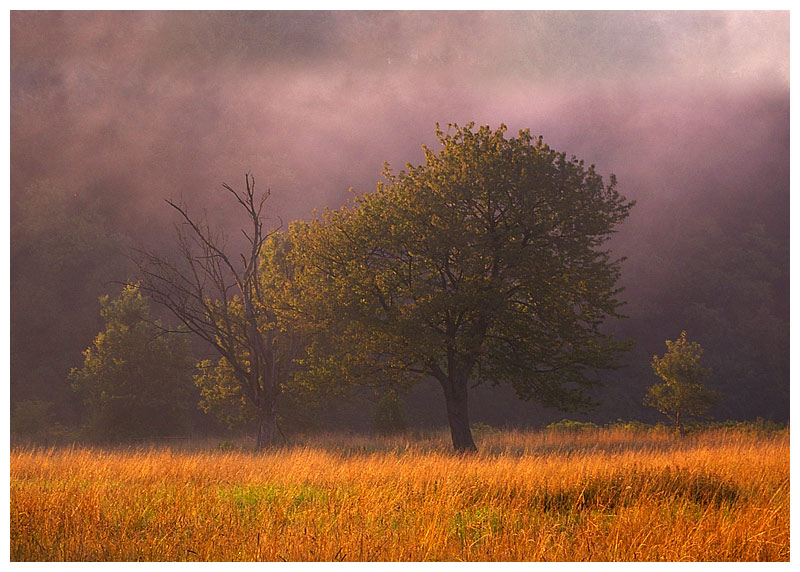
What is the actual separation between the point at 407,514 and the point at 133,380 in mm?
23874

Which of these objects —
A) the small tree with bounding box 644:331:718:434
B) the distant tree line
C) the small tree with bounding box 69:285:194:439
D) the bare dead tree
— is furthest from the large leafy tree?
the small tree with bounding box 69:285:194:439

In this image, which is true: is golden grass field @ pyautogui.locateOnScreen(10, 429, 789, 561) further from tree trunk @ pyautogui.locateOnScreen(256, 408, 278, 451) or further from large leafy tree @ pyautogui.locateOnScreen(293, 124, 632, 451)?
tree trunk @ pyautogui.locateOnScreen(256, 408, 278, 451)

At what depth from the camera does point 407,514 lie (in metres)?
7.12

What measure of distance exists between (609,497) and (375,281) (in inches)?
422

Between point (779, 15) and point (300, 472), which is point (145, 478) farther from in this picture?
point (779, 15)

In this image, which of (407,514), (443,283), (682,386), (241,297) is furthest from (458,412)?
(407,514)

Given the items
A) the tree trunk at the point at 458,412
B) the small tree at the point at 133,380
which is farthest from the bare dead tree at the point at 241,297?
the small tree at the point at 133,380

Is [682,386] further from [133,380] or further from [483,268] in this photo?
[133,380]

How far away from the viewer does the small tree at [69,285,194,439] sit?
2736cm

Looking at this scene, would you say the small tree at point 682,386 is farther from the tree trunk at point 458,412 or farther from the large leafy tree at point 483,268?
the tree trunk at point 458,412

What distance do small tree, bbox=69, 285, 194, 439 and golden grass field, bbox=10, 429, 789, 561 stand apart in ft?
55.4

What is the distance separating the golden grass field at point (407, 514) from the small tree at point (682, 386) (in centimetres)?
1359

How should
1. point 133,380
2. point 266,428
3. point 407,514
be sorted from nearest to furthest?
point 407,514 → point 266,428 → point 133,380

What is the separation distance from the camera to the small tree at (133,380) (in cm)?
2736
